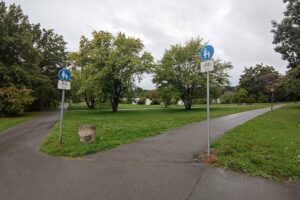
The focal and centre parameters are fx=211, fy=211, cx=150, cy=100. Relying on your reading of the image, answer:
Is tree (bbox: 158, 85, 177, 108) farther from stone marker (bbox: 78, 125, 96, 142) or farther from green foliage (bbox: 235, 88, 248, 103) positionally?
green foliage (bbox: 235, 88, 248, 103)

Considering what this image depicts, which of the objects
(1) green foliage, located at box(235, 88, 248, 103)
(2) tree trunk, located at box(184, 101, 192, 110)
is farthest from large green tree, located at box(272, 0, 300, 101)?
(1) green foliage, located at box(235, 88, 248, 103)

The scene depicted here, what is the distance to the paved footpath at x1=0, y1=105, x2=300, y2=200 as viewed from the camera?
371cm

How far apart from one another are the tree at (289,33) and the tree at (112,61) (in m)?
12.8

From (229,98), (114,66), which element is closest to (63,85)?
(114,66)

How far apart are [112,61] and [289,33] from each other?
609 inches

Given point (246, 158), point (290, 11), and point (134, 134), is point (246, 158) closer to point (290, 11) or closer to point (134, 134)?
point (134, 134)

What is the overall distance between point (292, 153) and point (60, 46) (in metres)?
37.1

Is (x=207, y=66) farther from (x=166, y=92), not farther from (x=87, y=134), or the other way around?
(x=166, y=92)

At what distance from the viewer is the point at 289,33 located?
1486cm

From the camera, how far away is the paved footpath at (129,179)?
371 centimetres

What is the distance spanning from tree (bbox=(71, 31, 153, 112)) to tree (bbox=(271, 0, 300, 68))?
1279 centimetres

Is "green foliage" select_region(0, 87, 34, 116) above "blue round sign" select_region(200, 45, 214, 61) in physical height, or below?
below

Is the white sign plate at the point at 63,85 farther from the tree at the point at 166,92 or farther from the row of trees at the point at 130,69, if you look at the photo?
the tree at the point at 166,92

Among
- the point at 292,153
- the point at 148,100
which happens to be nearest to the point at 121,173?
the point at 292,153
